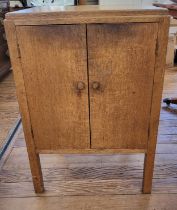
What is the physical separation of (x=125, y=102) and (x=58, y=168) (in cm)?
60

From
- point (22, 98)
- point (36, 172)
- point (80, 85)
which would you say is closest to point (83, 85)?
point (80, 85)

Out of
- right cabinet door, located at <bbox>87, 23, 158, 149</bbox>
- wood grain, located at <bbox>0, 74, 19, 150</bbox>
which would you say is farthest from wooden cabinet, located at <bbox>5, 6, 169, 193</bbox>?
wood grain, located at <bbox>0, 74, 19, 150</bbox>

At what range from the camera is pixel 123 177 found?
1.21 meters

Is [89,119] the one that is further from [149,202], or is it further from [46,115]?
[149,202]

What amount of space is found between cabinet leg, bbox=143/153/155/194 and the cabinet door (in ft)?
0.89

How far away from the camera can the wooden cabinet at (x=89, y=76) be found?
31.2 inches

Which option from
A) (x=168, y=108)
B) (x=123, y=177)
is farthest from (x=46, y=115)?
(x=168, y=108)

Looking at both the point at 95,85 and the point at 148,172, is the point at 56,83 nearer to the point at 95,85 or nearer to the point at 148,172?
the point at 95,85

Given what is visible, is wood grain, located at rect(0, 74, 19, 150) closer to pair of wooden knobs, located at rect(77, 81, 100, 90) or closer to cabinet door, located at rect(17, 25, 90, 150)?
cabinet door, located at rect(17, 25, 90, 150)

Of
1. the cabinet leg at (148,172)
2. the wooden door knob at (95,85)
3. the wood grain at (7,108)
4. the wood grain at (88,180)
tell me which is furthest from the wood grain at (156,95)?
the wood grain at (7,108)

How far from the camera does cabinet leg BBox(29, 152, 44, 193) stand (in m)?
1.05

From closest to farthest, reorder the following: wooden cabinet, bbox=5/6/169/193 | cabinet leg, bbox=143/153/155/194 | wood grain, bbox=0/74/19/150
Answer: wooden cabinet, bbox=5/6/169/193, cabinet leg, bbox=143/153/155/194, wood grain, bbox=0/74/19/150

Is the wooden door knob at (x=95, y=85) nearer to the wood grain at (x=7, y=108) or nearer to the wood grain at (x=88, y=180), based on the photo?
the wood grain at (x=88, y=180)

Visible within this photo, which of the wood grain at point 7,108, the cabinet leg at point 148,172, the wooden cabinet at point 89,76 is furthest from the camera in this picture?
the wood grain at point 7,108
